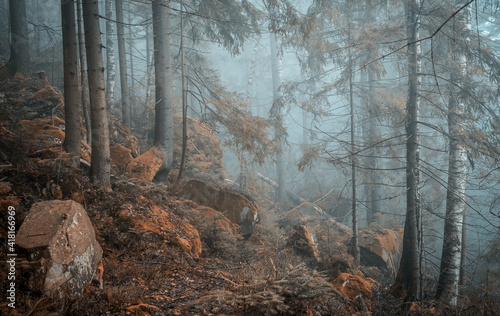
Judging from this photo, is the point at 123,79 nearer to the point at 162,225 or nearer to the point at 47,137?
the point at 47,137

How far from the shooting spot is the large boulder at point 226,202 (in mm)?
8961

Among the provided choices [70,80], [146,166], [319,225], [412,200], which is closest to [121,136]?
[146,166]

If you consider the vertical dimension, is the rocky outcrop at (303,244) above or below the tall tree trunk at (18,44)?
below

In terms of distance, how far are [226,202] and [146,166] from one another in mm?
2717

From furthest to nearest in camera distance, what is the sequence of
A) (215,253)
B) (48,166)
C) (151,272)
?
1. (215,253)
2. (48,166)
3. (151,272)

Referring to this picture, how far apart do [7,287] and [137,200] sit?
3422 mm

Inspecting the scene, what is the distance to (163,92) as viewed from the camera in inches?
363

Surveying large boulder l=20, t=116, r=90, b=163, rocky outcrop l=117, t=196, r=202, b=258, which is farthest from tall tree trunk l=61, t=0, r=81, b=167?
rocky outcrop l=117, t=196, r=202, b=258

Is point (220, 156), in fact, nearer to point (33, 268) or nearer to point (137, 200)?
point (137, 200)

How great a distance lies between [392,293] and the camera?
725cm

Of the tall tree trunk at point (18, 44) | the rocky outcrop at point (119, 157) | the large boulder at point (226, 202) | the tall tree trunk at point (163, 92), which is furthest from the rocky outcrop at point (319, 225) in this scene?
the tall tree trunk at point (18, 44)

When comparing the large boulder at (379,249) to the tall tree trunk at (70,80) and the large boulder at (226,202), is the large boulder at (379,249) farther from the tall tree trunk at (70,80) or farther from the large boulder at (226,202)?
the tall tree trunk at (70,80)

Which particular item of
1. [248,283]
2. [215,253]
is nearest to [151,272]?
[248,283]

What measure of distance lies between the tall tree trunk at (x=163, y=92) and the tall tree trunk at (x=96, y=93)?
3.17 metres
